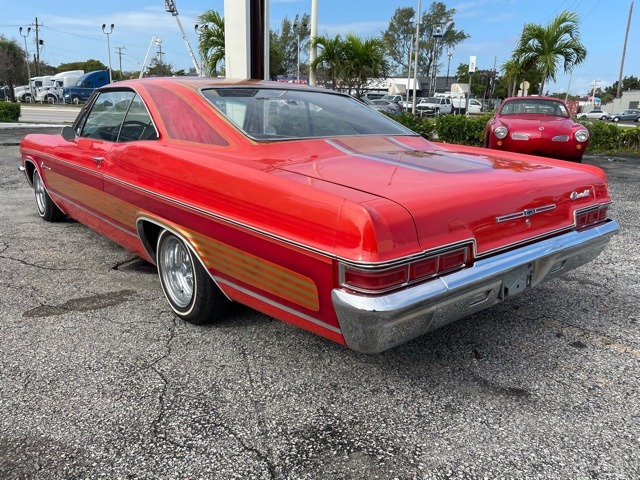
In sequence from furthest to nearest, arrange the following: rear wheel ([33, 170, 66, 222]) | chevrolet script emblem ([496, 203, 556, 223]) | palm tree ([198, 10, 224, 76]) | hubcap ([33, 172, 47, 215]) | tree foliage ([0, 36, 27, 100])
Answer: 1. tree foliage ([0, 36, 27, 100])
2. palm tree ([198, 10, 224, 76])
3. hubcap ([33, 172, 47, 215])
4. rear wheel ([33, 170, 66, 222])
5. chevrolet script emblem ([496, 203, 556, 223])

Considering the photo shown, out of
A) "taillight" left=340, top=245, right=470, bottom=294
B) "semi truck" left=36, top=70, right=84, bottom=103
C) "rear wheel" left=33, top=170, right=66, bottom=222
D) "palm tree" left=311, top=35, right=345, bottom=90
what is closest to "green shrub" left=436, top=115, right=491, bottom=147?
"palm tree" left=311, top=35, right=345, bottom=90

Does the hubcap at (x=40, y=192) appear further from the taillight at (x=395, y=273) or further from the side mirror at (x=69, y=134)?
the taillight at (x=395, y=273)

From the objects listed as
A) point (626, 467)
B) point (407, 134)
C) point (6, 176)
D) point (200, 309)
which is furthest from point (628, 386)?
point (6, 176)

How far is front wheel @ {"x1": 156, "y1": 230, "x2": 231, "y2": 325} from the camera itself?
2910 mm

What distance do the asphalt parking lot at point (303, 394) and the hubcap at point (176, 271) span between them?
0.51 feet

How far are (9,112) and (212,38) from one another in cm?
1124

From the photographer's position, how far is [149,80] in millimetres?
3688

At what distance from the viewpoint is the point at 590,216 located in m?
2.89

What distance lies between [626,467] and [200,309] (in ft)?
6.95

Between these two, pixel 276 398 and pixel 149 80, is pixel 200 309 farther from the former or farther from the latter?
pixel 149 80

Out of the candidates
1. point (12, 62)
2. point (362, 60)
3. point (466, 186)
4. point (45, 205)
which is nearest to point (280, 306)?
point (466, 186)

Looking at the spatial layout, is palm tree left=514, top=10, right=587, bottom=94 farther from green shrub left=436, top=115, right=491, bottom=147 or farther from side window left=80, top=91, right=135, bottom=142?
side window left=80, top=91, right=135, bottom=142

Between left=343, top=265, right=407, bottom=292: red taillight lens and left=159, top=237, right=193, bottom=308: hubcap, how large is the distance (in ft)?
4.42

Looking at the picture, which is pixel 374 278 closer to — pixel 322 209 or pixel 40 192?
pixel 322 209
